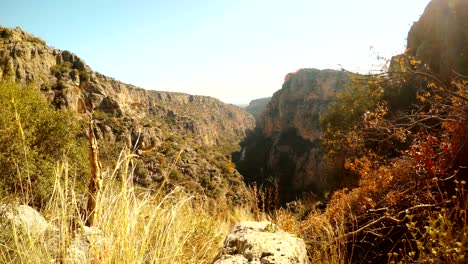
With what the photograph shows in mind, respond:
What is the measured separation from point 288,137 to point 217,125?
137 feet

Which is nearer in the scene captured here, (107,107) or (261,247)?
(261,247)

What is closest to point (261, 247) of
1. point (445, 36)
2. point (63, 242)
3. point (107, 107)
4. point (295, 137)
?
point (63, 242)

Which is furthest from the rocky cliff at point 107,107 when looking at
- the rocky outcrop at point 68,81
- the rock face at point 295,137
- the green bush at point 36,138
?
the rock face at point 295,137

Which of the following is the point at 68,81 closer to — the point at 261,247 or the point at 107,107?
the point at 107,107

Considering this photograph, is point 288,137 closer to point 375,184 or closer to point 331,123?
point 331,123

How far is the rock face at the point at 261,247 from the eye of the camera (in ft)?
7.17

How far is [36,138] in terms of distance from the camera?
1577cm

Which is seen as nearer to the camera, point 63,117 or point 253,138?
point 63,117

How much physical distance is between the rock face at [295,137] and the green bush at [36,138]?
162 feet

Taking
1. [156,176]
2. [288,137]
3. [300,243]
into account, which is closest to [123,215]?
[300,243]

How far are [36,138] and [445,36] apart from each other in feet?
76.3

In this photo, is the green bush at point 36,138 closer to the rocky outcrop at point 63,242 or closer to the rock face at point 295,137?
the rocky outcrop at point 63,242

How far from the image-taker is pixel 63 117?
17.0m

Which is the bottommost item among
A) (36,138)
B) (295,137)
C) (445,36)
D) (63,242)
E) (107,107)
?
(295,137)
